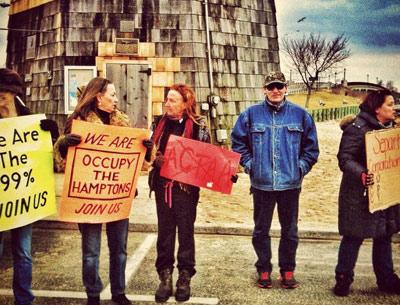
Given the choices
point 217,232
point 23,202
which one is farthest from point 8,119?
point 217,232

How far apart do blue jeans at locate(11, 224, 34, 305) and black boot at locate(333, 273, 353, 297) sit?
2752 mm

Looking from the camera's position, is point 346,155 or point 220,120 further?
point 220,120

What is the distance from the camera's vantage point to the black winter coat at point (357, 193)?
4371mm

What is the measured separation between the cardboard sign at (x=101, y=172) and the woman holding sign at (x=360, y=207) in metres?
1.87

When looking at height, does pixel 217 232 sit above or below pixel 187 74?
below

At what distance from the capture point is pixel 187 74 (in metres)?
11.6

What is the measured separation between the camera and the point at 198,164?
4598mm

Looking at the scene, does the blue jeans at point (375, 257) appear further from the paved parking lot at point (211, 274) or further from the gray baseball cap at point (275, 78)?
the gray baseball cap at point (275, 78)

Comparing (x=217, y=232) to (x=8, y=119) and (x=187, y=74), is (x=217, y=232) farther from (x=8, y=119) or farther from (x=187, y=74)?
(x=187, y=74)

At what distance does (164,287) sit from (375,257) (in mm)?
2022

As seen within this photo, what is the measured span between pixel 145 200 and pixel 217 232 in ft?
7.14

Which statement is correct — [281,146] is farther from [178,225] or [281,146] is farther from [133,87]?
[133,87]

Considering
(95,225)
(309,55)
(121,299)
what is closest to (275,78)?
(95,225)

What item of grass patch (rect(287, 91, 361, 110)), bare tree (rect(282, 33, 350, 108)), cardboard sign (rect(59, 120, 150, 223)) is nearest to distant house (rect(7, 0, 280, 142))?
cardboard sign (rect(59, 120, 150, 223))
